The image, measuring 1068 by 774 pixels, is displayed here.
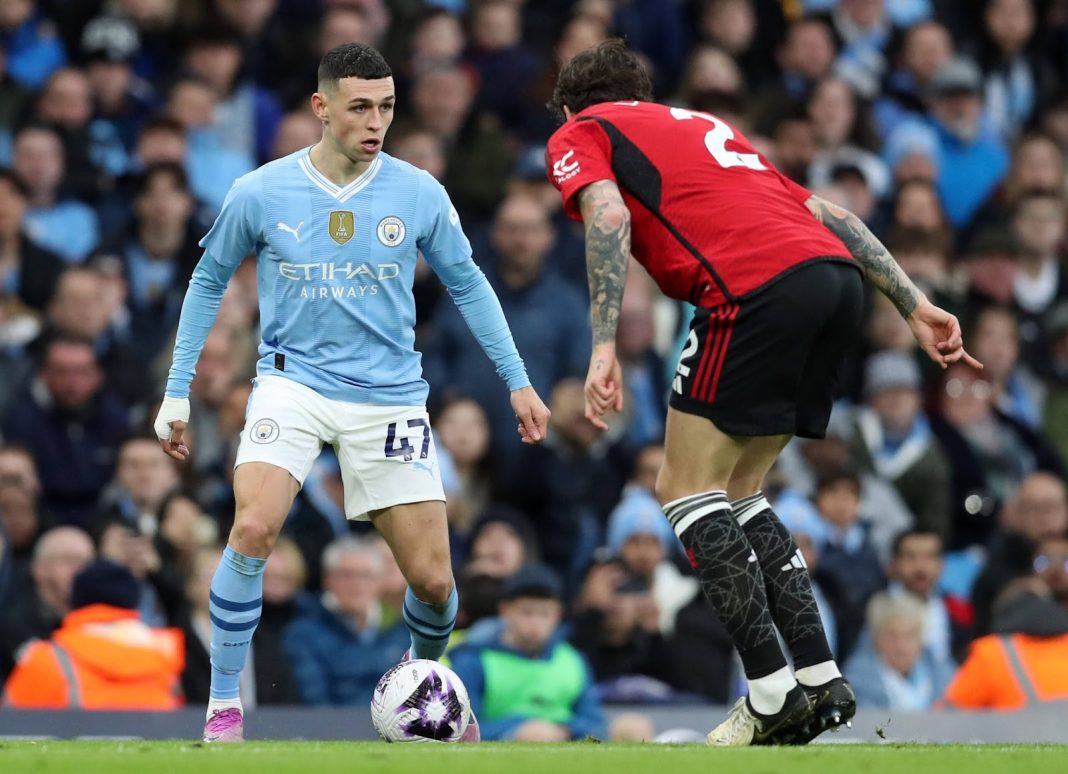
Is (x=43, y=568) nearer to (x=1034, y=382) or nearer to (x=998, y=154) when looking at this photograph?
(x=1034, y=382)

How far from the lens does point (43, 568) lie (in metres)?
10.5

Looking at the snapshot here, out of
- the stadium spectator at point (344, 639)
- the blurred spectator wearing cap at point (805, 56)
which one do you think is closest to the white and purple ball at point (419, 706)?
the stadium spectator at point (344, 639)

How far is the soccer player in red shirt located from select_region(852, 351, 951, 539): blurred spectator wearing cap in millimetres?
5595

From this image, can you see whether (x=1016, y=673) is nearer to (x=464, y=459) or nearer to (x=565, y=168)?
(x=464, y=459)

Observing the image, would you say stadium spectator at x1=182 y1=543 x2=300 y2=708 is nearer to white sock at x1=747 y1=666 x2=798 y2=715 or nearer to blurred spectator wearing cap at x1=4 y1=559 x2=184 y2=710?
blurred spectator wearing cap at x1=4 y1=559 x2=184 y2=710

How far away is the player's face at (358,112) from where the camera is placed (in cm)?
752

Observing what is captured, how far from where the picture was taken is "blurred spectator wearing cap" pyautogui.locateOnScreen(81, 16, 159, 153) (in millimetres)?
13367

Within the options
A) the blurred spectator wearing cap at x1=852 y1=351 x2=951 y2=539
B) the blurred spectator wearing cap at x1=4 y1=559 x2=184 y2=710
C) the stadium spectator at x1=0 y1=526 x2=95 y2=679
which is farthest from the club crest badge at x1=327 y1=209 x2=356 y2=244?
the blurred spectator wearing cap at x1=852 y1=351 x2=951 y2=539

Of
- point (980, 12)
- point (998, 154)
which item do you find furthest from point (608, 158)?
point (980, 12)

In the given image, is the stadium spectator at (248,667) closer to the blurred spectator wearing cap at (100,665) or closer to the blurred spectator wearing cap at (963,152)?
the blurred spectator wearing cap at (100,665)

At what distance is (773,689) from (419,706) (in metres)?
1.33

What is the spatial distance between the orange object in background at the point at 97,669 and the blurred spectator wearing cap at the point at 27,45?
5.29 m

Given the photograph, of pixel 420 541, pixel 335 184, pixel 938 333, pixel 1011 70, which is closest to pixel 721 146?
pixel 938 333

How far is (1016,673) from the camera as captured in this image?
9477 millimetres
